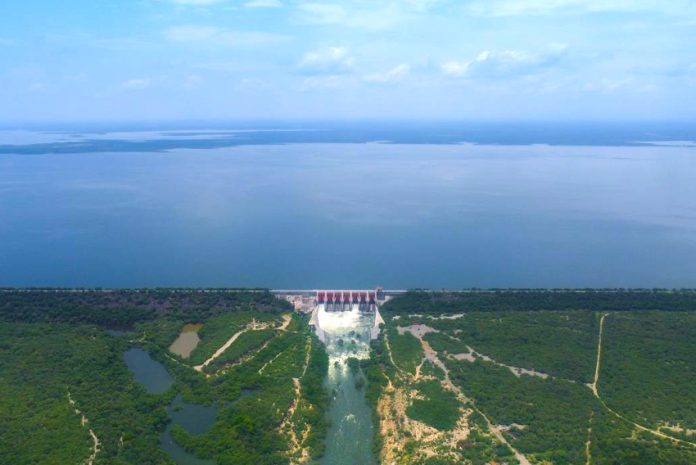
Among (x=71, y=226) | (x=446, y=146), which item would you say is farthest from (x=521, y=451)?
(x=446, y=146)

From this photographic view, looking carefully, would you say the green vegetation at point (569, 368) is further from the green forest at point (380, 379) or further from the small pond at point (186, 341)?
the small pond at point (186, 341)

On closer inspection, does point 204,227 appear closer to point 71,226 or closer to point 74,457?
point 71,226

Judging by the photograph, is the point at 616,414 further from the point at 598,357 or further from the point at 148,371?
the point at 148,371

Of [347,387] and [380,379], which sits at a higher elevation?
[380,379]

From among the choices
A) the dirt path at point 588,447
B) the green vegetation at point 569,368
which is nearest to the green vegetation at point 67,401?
the green vegetation at point 569,368

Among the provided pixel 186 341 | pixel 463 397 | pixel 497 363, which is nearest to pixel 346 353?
pixel 463 397
